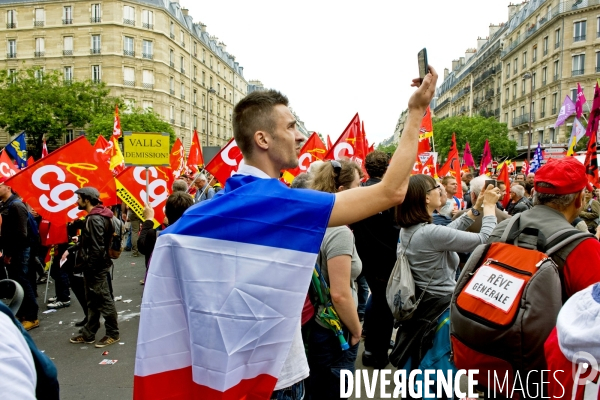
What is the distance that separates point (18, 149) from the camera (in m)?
10.9

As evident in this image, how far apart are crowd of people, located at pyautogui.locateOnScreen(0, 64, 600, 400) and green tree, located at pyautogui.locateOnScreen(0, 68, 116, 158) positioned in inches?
1461

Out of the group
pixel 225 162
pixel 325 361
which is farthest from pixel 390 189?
pixel 225 162

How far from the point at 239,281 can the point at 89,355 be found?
4.52 metres

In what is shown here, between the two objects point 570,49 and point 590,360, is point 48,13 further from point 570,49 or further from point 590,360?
point 590,360

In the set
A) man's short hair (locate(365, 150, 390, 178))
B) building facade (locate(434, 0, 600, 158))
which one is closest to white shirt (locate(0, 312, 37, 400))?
man's short hair (locate(365, 150, 390, 178))

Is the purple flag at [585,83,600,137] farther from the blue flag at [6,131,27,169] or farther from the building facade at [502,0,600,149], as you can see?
the building facade at [502,0,600,149]

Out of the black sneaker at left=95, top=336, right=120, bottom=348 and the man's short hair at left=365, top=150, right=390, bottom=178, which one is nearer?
the man's short hair at left=365, top=150, right=390, bottom=178

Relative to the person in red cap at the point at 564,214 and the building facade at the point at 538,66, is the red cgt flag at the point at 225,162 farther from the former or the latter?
the building facade at the point at 538,66

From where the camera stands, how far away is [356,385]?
4.25m

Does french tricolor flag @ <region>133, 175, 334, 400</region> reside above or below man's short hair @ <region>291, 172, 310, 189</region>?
below

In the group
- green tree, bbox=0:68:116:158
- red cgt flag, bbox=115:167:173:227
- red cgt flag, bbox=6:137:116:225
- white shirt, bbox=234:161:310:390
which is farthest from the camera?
green tree, bbox=0:68:116:158

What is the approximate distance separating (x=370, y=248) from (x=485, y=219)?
1.63 meters

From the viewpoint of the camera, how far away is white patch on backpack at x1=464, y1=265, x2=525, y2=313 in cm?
204

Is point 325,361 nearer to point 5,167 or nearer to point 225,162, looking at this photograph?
point 225,162
